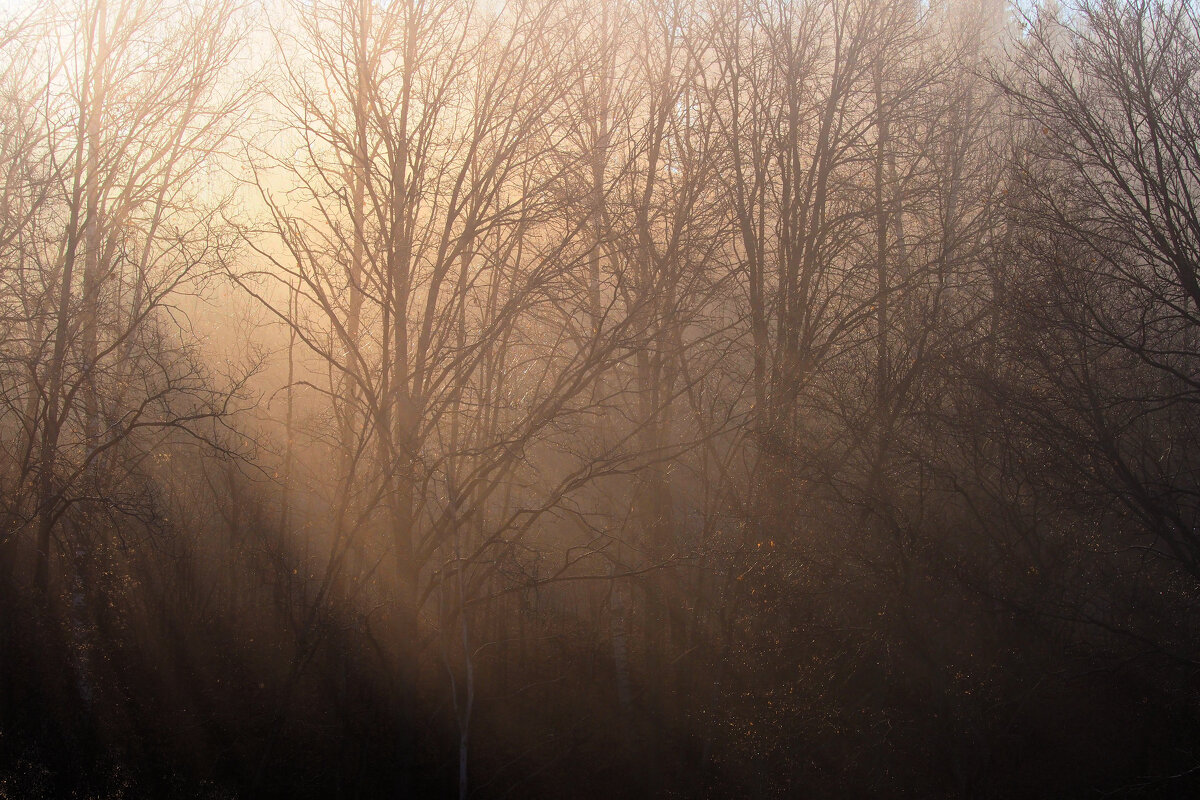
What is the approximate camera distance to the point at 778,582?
8.66 m

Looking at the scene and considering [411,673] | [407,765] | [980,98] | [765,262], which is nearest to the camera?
[411,673]

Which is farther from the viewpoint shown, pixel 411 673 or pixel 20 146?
pixel 20 146

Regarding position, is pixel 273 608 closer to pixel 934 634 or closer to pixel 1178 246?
pixel 934 634

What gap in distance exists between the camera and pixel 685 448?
8.55 metres

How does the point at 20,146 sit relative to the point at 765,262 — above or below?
above

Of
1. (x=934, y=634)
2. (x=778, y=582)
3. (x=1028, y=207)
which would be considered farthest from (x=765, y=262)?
(x=934, y=634)

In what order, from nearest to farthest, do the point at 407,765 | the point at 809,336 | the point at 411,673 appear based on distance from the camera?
the point at 411,673 < the point at 407,765 < the point at 809,336

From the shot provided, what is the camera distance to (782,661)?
8.68 m

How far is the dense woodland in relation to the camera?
23.6 ft

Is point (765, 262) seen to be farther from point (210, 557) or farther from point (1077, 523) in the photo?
point (210, 557)

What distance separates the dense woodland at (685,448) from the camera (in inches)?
283

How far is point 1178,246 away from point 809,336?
3423 millimetres

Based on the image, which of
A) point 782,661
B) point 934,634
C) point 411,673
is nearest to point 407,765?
point 411,673

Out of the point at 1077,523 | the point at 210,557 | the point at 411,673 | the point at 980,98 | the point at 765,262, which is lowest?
the point at 411,673
